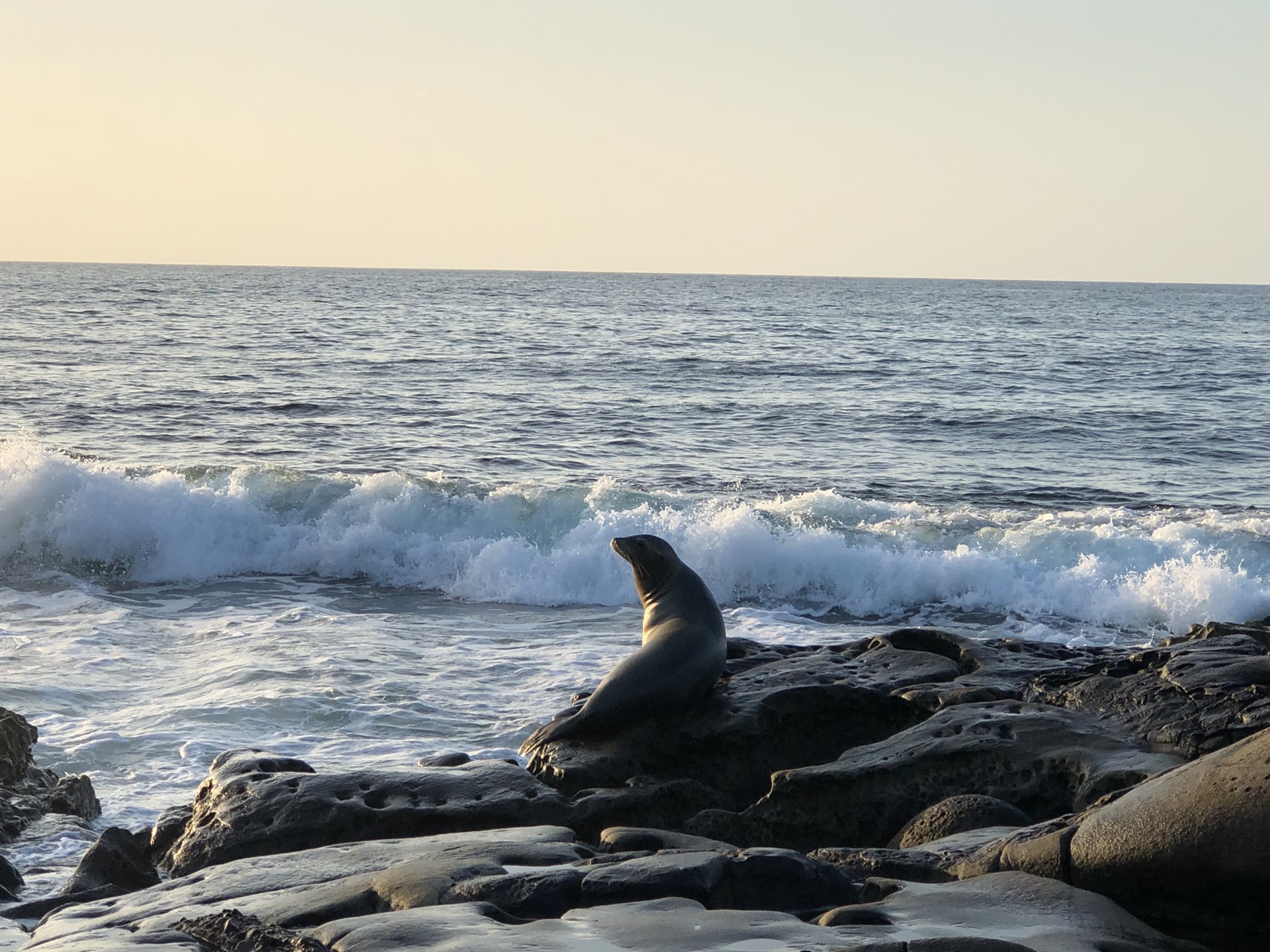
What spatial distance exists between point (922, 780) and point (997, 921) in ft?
7.50

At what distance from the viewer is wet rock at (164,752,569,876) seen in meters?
6.65

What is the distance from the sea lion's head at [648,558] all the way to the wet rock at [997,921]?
3982 millimetres

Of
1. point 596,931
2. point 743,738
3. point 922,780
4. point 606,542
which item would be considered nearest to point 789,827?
point 922,780

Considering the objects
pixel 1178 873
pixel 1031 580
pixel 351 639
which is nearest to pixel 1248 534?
pixel 1031 580

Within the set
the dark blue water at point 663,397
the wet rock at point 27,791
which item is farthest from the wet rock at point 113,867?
the dark blue water at point 663,397

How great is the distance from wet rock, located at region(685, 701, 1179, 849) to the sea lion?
1.05m

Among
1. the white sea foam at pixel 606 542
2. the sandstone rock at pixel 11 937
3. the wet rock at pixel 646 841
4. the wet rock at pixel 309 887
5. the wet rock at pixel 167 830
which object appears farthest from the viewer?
the white sea foam at pixel 606 542

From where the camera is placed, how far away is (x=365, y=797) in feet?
22.5

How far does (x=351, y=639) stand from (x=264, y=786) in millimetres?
5687

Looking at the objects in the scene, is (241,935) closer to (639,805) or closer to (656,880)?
(656,880)

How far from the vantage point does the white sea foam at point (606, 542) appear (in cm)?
1569

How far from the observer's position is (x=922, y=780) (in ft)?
21.6

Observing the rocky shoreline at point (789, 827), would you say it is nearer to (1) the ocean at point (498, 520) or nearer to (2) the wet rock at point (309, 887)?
(2) the wet rock at point (309, 887)

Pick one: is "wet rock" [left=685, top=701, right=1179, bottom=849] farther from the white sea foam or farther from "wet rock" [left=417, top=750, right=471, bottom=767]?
the white sea foam
